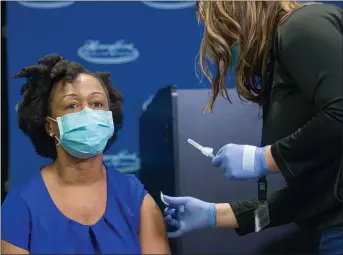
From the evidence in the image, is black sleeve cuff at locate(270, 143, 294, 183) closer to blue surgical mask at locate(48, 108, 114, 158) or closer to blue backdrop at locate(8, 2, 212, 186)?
blue backdrop at locate(8, 2, 212, 186)

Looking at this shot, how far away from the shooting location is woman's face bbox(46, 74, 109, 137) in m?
1.64

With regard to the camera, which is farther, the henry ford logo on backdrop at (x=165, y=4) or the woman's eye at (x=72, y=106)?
the henry ford logo on backdrop at (x=165, y=4)

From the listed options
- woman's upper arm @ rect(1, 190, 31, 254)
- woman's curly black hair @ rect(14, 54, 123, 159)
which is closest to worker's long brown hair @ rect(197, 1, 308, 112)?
woman's curly black hair @ rect(14, 54, 123, 159)

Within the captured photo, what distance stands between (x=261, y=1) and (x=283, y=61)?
272 mm

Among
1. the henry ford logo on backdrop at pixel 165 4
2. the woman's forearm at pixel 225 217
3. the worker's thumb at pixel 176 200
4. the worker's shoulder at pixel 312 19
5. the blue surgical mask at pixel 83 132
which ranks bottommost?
the woman's forearm at pixel 225 217

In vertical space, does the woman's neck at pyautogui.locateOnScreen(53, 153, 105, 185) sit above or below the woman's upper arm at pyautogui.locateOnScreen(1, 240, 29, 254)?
above

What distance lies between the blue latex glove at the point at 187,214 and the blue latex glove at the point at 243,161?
0.16 m

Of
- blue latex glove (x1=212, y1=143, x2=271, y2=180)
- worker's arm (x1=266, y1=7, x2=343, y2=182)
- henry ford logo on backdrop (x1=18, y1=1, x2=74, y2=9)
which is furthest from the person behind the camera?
henry ford logo on backdrop (x1=18, y1=1, x2=74, y2=9)

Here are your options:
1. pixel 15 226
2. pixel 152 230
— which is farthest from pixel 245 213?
pixel 15 226

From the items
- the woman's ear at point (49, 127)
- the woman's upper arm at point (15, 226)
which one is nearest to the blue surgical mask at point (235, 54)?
the woman's ear at point (49, 127)

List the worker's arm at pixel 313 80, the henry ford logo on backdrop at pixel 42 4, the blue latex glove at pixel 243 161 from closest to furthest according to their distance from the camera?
1. the worker's arm at pixel 313 80
2. the blue latex glove at pixel 243 161
3. the henry ford logo on backdrop at pixel 42 4

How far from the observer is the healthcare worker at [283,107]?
154cm

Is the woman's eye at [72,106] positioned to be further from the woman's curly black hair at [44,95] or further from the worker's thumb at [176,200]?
the worker's thumb at [176,200]

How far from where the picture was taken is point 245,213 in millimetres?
1706
